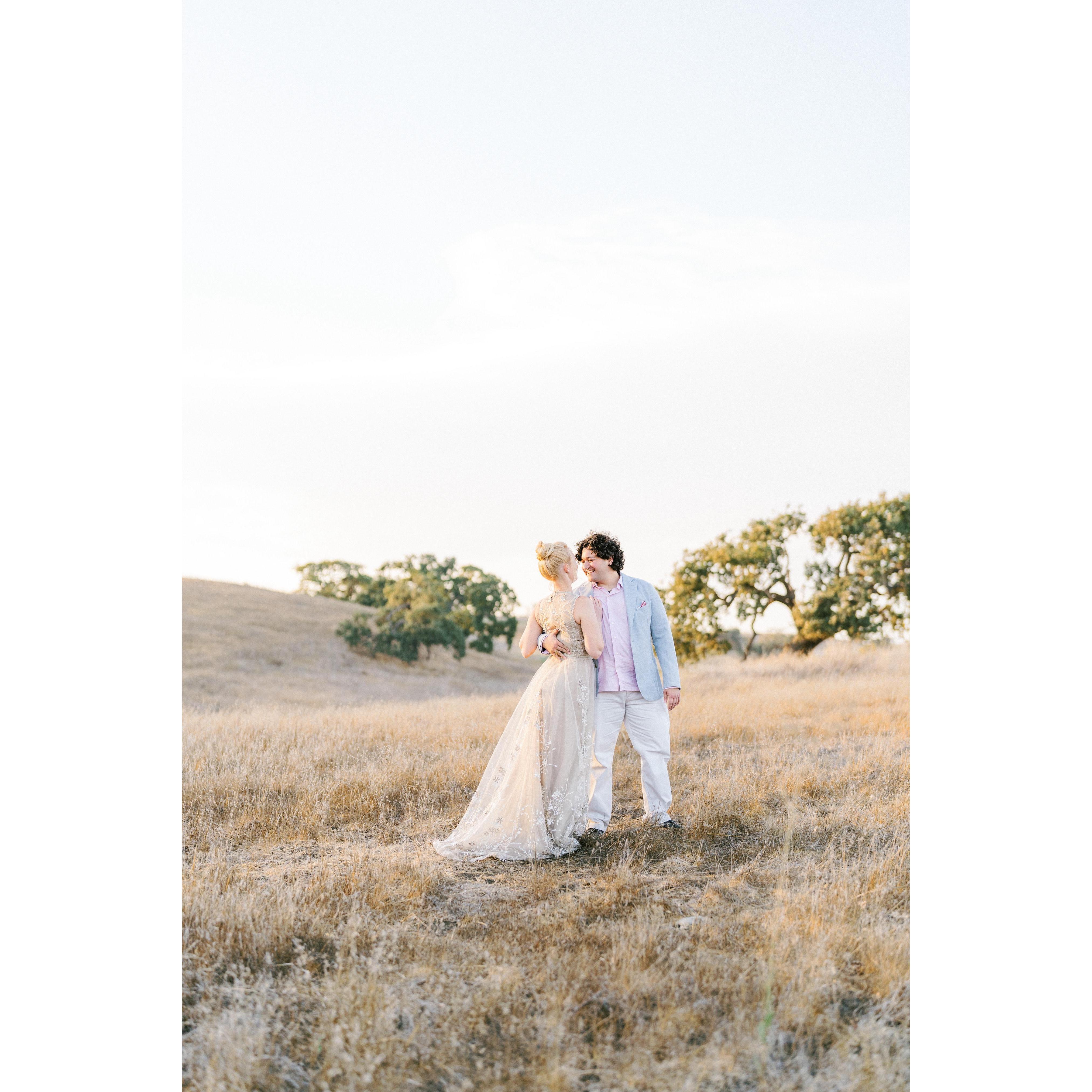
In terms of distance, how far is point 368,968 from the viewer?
13.6 feet

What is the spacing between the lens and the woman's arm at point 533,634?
6.77m

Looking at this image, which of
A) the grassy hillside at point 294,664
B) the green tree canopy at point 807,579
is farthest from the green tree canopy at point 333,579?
the green tree canopy at point 807,579

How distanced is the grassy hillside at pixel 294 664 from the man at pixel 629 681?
57.0 feet

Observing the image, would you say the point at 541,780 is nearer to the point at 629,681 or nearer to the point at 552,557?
the point at 629,681

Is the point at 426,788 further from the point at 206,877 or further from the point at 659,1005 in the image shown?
the point at 659,1005

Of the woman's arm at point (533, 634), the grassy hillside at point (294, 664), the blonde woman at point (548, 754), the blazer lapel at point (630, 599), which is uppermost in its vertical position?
the blazer lapel at point (630, 599)

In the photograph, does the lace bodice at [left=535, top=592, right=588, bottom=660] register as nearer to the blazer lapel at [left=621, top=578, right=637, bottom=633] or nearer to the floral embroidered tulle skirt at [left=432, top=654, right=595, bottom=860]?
the floral embroidered tulle skirt at [left=432, top=654, right=595, bottom=860]

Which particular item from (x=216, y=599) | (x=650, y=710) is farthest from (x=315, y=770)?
(x=216, y=599)

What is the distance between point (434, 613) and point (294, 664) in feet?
19.6

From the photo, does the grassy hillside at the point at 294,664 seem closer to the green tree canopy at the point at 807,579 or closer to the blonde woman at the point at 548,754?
the green tree canopy at the point at 807,579

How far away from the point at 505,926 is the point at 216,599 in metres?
38.8

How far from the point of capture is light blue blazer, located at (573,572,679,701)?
6875mm

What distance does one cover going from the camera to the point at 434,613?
3409 cm

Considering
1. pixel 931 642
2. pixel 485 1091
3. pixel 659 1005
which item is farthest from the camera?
pixel 931 642
